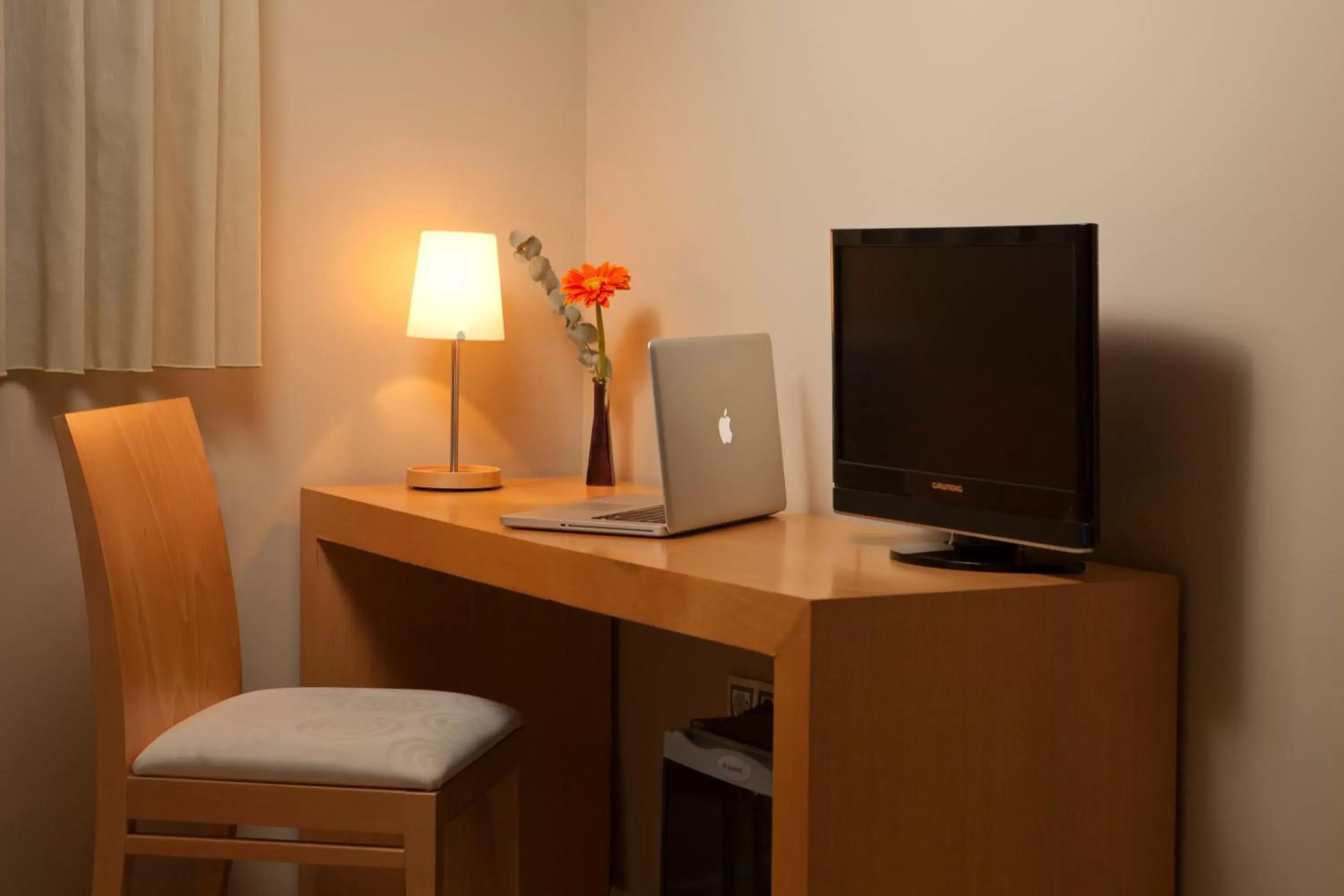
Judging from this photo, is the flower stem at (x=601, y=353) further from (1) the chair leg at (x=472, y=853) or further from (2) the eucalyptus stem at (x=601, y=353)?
(1) the chair leg at (x=472, y=853)

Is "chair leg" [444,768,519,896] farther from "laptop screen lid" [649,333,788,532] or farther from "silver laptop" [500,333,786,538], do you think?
"laptop screen lid" [649,333,788,532]

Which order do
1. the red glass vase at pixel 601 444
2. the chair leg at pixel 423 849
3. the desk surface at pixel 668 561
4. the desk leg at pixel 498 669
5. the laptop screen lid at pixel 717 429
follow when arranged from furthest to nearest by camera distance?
1. the red glass vase at pixel 601 444
2. the desk leg at pixel 498 669
3. the laptop screen lid at pixel 717 429
4. the chair leg at pixel 423 849
5. the desk surface at pixel 668 561

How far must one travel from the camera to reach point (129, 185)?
2.21 m

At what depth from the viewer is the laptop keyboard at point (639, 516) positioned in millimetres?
1907

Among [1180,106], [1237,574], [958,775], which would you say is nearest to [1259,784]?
[1237,574]

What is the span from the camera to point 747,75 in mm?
2330

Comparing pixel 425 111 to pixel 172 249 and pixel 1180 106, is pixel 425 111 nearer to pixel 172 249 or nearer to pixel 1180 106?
pixel 172 249

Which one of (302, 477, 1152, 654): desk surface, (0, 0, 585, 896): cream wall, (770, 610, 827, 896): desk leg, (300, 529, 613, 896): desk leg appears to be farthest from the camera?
(300, 529, 613, 896): desk leg

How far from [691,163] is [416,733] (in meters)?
1.20

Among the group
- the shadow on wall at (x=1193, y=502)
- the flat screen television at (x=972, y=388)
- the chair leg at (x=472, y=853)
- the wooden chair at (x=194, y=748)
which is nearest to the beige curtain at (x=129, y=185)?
the wooden chair at (x=194, y=748)

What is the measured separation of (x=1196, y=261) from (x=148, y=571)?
1.42 metres

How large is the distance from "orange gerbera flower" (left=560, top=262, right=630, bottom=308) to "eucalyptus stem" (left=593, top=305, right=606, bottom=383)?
0.03m

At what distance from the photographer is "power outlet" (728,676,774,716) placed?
2.24 meters

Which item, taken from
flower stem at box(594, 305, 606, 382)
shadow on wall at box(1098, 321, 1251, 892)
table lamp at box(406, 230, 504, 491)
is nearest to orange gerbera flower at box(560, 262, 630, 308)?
flower stem at box(594, 305, 606, 382)
